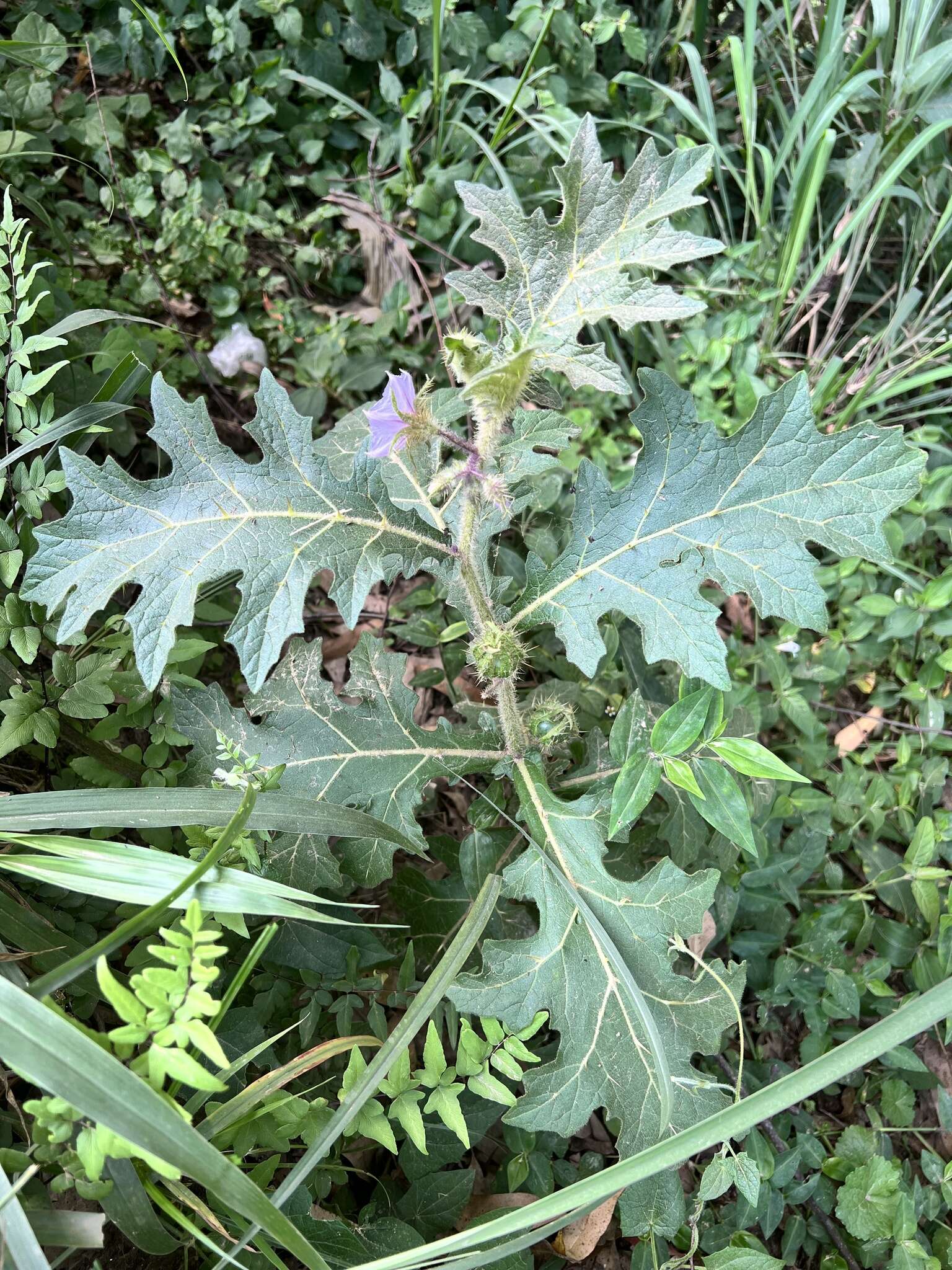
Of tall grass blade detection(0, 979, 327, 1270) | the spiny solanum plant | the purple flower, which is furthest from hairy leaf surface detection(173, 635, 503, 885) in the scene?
tall grass blade detection(0, 979, 327, 1270)

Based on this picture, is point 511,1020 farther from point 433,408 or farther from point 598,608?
point 433,408

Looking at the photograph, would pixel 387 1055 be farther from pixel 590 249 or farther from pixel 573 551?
pixel 590 249

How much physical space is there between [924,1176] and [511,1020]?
4.03 ft

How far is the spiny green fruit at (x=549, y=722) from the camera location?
1.71m

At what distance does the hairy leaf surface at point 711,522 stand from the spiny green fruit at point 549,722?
0.66 feet

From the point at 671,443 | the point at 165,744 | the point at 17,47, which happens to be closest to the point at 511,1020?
the point at 165,744

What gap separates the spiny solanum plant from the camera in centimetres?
144

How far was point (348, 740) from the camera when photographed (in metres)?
1.74

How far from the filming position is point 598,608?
5.26 feet

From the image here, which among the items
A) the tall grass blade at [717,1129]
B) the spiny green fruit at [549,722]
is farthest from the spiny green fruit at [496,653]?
the tall grass blade at [717,1129]

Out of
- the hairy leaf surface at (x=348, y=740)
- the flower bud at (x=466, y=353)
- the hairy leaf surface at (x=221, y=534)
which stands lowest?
the hairy leaf surface at (x=348, y=740)

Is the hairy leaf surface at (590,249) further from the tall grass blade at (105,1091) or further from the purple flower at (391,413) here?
the tall grass blade at (105,1091)

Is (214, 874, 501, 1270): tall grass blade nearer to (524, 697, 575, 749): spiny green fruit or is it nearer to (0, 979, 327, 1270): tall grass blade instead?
(0, 979, 327, 1270): tall grass blade

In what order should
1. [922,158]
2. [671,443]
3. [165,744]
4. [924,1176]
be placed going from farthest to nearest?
[922,158] < [924,1176] < [165,744] < [671,443]
